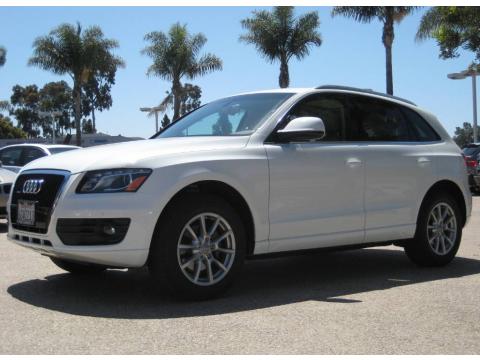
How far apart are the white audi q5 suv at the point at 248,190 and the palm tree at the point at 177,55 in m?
32.7

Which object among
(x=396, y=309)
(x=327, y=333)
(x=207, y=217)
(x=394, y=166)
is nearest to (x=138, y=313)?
(x=207, y=217)

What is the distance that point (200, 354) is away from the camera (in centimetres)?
376

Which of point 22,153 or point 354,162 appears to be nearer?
point 354,162

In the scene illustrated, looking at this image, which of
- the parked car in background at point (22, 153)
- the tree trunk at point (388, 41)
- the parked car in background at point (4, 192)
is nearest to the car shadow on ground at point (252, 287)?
the parked car in background at point (4, 192)

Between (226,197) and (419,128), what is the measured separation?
2720mm

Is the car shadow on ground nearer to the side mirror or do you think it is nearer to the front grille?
the front grille

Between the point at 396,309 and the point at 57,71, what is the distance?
35.2m

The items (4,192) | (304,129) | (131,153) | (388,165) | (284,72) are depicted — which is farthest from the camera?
(284,72)

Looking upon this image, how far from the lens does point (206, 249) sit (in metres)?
5.15

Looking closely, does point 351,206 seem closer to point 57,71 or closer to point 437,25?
point 437,25

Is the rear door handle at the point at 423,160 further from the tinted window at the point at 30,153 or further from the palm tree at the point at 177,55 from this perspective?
the palm tree at the point at 177,55

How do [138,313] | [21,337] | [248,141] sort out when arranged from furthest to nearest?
[248,141], [138,313], [21,337]

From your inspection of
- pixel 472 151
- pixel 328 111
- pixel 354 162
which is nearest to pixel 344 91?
pixel 328 111

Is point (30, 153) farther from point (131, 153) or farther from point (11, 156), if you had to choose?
point (131, 153)
